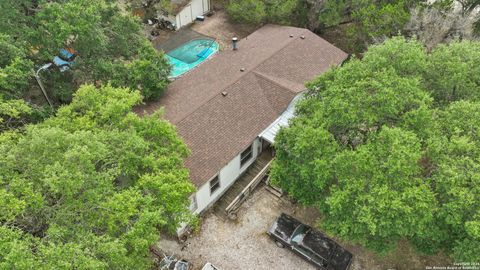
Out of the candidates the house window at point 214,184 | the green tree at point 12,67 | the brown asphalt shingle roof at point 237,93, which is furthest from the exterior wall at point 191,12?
the house window at point 214,184

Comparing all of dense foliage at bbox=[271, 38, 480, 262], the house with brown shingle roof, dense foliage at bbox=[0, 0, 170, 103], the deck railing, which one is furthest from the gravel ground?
dense foliage at bbox=[0, 0, 170, 103]

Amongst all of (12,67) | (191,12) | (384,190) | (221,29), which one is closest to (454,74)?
(384,190)

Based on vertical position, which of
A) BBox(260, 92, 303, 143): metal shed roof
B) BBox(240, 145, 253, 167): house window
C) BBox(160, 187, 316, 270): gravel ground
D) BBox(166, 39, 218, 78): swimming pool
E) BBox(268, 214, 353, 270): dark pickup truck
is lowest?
BBox(160, 187, 316, 270): gravel ground

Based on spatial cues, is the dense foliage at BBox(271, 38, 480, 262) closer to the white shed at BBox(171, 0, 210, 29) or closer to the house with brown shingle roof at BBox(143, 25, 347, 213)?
the house with brown shingle roof at BBox(143, 25, 347, 213)

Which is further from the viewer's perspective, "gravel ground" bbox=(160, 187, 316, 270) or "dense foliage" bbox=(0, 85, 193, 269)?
"gravel ground" bbox=(160, 187, 316, 270)

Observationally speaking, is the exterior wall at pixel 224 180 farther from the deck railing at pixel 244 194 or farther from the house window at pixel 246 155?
the deck railing at pixel 244 194

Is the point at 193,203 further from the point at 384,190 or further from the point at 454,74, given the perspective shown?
the point at 454,74
